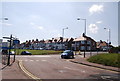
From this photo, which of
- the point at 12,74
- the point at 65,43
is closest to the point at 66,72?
the point at 12,74

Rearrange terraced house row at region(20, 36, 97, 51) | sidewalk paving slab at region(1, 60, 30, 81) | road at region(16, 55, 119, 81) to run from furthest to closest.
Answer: terraced house row at region(20, 36, 97, 51) → road at region(16, 55, 119, 81) → sidewalk paving slab at region(1, 60, 30, 81)

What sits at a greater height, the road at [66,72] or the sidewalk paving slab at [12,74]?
the sidewalk paving slab at [12,74]

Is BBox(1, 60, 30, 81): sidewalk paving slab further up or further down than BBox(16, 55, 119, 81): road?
further up

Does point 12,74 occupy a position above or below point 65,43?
below

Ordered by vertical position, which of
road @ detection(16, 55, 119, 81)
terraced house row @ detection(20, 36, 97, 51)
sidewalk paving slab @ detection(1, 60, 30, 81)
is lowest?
road @ detection(16, 55, 119, 81)

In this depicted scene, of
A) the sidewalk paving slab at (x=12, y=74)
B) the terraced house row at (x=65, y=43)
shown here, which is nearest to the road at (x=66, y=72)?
the sidewalk paving slab at (x=12, y=74)

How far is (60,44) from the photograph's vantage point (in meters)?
120

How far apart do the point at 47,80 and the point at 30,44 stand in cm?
16206

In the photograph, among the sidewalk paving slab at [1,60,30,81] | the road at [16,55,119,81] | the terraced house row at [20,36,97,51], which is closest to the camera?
the sidewalk paving slab at [1,60,30,81]

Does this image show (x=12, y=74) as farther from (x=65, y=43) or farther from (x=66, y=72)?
(x=65, y=43)

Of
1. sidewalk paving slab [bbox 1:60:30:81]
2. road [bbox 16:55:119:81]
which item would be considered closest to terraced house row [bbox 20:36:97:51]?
road [bbox 16:55:119:81]

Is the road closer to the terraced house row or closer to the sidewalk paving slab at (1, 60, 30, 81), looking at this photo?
the sidewalk paving slab at (1, 60, 30, 81)

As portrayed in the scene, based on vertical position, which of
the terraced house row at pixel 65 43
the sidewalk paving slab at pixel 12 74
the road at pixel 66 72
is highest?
the terraced house row at pixel 65 43

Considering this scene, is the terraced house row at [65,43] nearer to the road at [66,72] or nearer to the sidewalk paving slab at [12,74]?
the road at [66,72]
